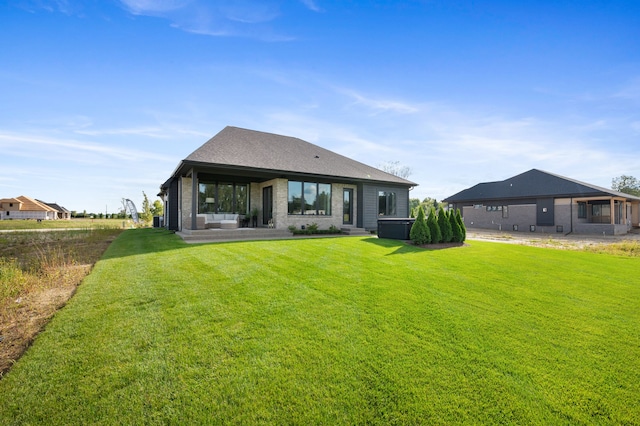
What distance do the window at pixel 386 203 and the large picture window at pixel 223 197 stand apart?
7747 mm

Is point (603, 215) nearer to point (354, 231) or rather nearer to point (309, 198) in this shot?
point (354, 231)

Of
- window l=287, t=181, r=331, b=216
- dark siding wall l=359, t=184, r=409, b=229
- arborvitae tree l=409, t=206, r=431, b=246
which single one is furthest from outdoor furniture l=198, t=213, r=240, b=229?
arborvitae tree l=409, t=206, r=431, b=246

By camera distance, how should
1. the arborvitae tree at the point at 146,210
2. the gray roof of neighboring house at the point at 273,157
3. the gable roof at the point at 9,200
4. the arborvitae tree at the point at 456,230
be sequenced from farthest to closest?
the gable roof at the point at 9,200 → the arborvitae tree at the point at 146,210 → the gray roof of neighboring house at the point at 273,157 → the arborvitae tree at the point at 456,230

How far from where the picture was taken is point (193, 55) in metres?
10.3

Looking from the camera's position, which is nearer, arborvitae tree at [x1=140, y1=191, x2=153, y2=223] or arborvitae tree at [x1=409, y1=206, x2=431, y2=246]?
arborvitae tree at [x1=409, y1=206, x2=431, y2=246]

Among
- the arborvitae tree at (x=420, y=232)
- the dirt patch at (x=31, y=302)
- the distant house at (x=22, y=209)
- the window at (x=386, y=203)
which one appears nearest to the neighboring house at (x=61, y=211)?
the distant house at (x=22, y=209)

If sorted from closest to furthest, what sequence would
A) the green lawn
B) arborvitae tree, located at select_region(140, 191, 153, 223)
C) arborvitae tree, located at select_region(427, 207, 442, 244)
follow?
the green lawn < arborvitae tree, located at select_region(427, 207, 442, 244) < arborvitae tree, located at select_region(140, 191, 153, 223)

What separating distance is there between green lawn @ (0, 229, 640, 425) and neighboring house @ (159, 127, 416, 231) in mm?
8107

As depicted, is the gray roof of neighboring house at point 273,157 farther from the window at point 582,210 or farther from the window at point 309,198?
the window at point 582,210

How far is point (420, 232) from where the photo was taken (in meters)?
10.1

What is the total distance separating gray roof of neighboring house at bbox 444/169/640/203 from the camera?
70.0 ft

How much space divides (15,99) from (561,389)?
15.4 meters

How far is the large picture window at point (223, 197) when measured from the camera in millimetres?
14367

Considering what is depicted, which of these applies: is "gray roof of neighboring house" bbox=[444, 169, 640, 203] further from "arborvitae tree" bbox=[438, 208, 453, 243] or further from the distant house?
the distant house
